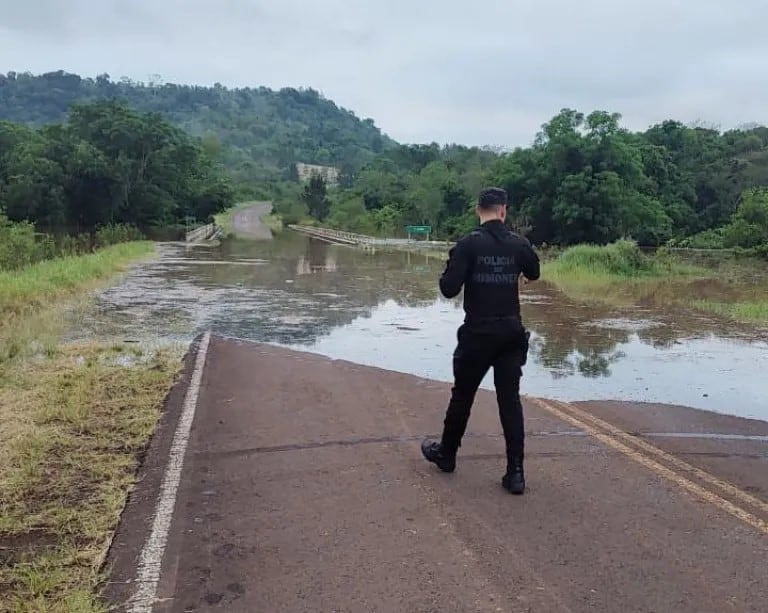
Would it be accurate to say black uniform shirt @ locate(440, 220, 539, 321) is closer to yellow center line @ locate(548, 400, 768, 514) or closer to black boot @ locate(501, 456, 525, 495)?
black boot @ locate(501, 456, 525, 495)

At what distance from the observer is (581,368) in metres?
10.2

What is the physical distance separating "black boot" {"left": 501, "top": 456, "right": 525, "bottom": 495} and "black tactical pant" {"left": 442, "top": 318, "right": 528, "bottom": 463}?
0.11ft

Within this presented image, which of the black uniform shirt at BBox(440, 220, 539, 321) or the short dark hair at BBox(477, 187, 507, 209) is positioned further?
the short dark hair at BBox(477, 187, 507, 209)

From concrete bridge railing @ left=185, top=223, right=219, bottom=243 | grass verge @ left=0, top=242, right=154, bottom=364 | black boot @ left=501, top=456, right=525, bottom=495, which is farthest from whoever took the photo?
concrete bridge railing @ left=185, top=223, right=219, bottom=243

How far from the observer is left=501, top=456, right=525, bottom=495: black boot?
5.08m

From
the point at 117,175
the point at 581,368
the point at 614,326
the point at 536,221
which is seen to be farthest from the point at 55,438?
the point at 117,175

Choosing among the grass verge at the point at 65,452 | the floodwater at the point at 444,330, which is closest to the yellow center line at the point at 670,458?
the floodwater at the point at 444,330

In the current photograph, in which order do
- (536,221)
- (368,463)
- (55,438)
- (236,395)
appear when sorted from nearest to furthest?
→ (368,463), (55,438), (236,395), (536,221)

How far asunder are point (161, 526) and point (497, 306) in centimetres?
245

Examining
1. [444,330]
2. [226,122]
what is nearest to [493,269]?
[444,330]

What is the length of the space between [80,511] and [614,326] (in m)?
11.0

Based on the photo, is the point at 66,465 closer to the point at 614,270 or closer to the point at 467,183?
the point at 614,270

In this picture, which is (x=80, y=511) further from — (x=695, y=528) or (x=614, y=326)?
(x=614, y=326)

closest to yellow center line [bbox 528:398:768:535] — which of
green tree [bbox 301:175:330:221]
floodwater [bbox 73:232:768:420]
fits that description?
floodwater [bbox 73:232:768:420]
